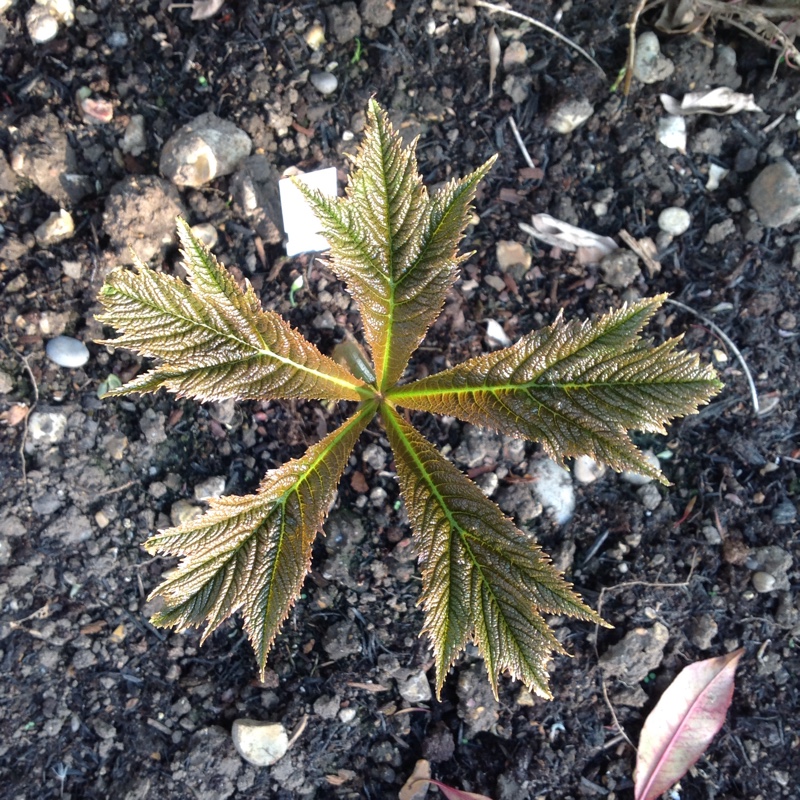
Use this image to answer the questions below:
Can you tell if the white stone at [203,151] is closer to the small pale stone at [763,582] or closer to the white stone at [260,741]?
the white stone at [260,741]

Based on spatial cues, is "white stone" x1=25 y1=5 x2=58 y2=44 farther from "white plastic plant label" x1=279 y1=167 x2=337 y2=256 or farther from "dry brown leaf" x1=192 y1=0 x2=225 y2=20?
"white plastic plant label" x1=279 y1=167 x2=337 y2=256

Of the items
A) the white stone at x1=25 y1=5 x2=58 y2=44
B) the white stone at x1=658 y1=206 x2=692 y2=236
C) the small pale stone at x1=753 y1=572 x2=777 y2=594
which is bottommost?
the small pale stone at x1=753 y1=572 x2=777 y2=594

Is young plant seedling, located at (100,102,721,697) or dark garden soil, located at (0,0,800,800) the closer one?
young plant seedling, located at (100,102,721,697)

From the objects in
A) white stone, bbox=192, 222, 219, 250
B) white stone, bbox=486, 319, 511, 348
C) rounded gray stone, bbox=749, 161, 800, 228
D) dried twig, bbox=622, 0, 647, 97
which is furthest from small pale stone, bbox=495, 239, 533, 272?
white stone, bbox=192, 222, 219, 250

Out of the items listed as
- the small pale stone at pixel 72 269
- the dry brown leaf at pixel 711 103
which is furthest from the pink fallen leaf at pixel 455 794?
the dry brown leaf at pixel 711 103

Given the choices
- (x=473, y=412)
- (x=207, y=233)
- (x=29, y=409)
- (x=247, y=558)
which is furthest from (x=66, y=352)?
(x=473, y=412)

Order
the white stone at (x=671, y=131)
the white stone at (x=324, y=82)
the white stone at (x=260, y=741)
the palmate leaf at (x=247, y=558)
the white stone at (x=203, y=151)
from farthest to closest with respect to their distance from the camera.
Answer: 1. the white stone at (x=671, y=131)
2. the white stone at (x=324, y=82)
3. the white stone at (x=203, y=151)
4. the white stone at (x=260, y=741)
5. the palmate leaf at (x=247, y=558)

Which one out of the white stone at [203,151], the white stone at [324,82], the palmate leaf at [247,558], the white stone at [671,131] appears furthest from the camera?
the white stone at [671,131]
